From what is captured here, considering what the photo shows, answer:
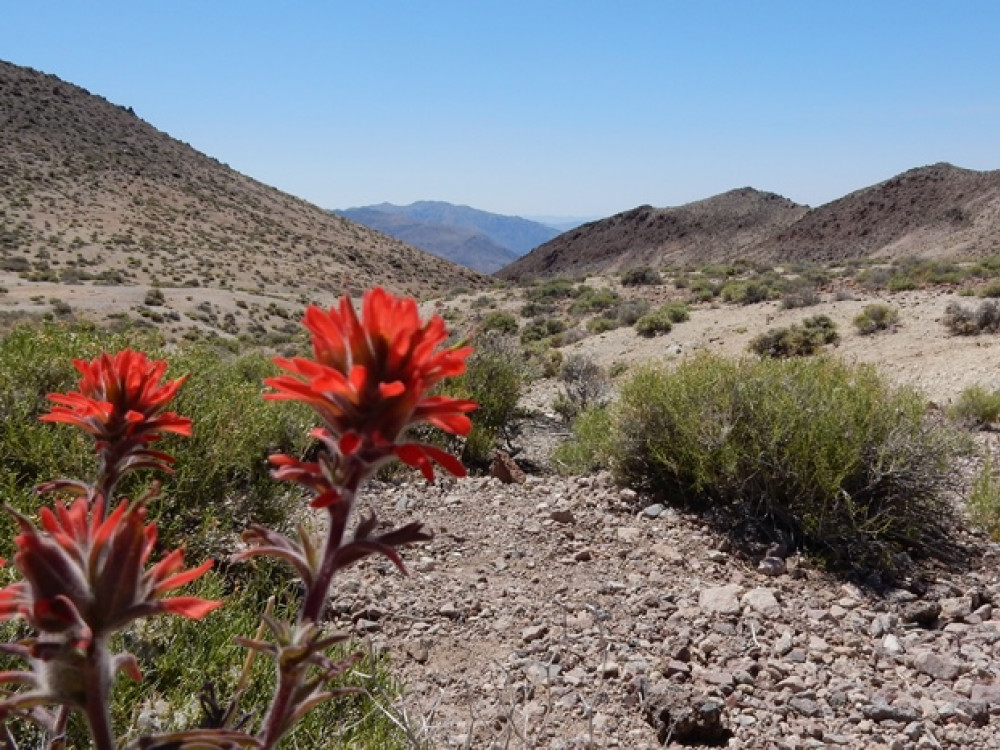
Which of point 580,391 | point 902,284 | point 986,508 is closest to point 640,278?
point 902,284

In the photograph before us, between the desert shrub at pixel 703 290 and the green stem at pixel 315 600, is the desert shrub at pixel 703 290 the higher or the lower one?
the higher one

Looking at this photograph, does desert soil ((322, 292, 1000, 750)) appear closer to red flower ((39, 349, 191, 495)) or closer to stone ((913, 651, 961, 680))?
stone ((913, 651, 961, 680))

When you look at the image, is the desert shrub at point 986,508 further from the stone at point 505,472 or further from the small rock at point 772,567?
the stone at point 505,472

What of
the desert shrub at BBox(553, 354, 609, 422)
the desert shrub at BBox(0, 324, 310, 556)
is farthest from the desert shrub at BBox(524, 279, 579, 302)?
the desert shrub at BBox(0, 324, 310, 556)

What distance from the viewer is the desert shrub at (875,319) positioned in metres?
13.8

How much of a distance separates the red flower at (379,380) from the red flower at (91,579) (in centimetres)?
21

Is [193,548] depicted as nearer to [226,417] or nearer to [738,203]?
[226,417]

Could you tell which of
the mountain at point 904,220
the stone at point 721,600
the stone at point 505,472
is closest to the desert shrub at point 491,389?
the stone at point 505,472

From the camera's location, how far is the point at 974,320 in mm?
12258

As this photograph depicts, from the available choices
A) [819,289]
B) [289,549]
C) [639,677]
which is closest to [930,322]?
[819,289]

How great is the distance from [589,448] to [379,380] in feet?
17.2

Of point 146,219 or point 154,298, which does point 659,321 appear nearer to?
point 154,298

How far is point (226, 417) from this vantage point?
4.43 metres

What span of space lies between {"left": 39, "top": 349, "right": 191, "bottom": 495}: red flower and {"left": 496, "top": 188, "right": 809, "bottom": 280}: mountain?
55.4 m
